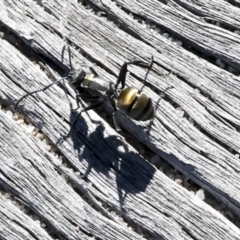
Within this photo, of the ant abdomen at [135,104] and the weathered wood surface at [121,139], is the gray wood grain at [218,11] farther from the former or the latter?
the ant abdomen at [135,104]

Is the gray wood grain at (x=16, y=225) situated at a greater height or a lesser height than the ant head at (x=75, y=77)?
lesser

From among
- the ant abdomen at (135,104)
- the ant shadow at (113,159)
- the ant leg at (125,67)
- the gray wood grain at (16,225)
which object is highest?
the ant leg at (125,67)

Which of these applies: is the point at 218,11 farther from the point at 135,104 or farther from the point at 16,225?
the point at 16,225

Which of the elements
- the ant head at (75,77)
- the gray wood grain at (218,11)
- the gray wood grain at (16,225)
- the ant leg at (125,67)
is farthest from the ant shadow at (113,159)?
the gray wood grain at (218,11)

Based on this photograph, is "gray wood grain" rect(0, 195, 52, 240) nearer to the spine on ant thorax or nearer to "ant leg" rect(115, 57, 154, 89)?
the spine on ant thorax

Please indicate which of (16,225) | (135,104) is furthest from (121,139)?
(16,225)

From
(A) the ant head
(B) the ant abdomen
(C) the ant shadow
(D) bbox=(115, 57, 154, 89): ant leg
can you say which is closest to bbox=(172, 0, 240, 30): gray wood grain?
(D) bbox=(115, 57, 154, 89): ant leg

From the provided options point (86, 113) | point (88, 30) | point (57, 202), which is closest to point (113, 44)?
point (88, 30)

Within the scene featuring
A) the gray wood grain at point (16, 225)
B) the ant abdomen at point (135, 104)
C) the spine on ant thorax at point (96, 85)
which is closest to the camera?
the ant abdomen at point (135, 104)
